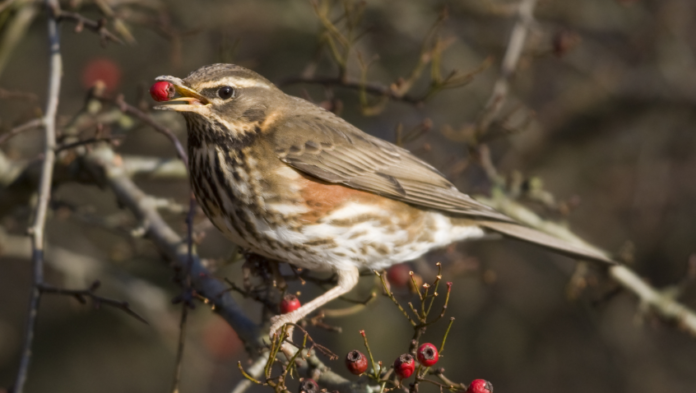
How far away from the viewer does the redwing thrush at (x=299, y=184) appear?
3701 mm

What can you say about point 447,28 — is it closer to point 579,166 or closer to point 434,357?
point 579,166

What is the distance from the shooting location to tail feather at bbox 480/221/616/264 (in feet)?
15.2

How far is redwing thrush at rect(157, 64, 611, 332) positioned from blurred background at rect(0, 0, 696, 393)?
188 cm

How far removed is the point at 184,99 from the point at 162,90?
152 mm

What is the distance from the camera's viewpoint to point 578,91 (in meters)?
6.86

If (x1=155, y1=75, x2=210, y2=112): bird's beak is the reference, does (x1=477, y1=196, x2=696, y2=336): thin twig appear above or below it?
above

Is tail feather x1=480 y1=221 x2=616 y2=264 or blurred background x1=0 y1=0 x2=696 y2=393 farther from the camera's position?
blurred background x1=0 y1=0 x2=696 y2=393

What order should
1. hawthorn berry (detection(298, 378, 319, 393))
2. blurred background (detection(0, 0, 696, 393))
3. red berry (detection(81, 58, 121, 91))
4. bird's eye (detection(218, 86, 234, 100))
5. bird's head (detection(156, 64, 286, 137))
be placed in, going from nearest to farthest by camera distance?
hawthorn berry (detection(298, 378, 319, 393)) < bird's head (detection(156, 64, 286, 137)) < bird's eye (detection(218, 86, 234, 100)) < red berry (detection(81, 58, 121, 91)) < blurred background (detection(0, 0, 696, 393))

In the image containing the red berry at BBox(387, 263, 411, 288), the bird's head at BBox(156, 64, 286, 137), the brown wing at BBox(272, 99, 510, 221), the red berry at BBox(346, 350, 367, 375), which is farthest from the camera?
the red berry at BBox(387, 263, 411, 288)

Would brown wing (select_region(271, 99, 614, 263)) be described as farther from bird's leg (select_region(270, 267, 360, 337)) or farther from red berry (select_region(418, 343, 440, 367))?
red berry (select_region(418, 343, 440, 367))

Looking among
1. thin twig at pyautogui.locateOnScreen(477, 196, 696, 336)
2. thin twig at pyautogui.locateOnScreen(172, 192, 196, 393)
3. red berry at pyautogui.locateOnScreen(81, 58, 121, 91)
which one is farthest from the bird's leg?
red berry at pyautogui.locateOnScreen(81, 58, 121, 91)

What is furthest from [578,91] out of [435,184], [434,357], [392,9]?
[434,357]

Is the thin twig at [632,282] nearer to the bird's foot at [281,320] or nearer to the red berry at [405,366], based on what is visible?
the bird's foot at [281,320]

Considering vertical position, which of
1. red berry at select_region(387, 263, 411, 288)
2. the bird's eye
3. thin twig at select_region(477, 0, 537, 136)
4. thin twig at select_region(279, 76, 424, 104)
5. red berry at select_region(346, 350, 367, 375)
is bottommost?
red berry at select_region(346, 350, 367, 375)
